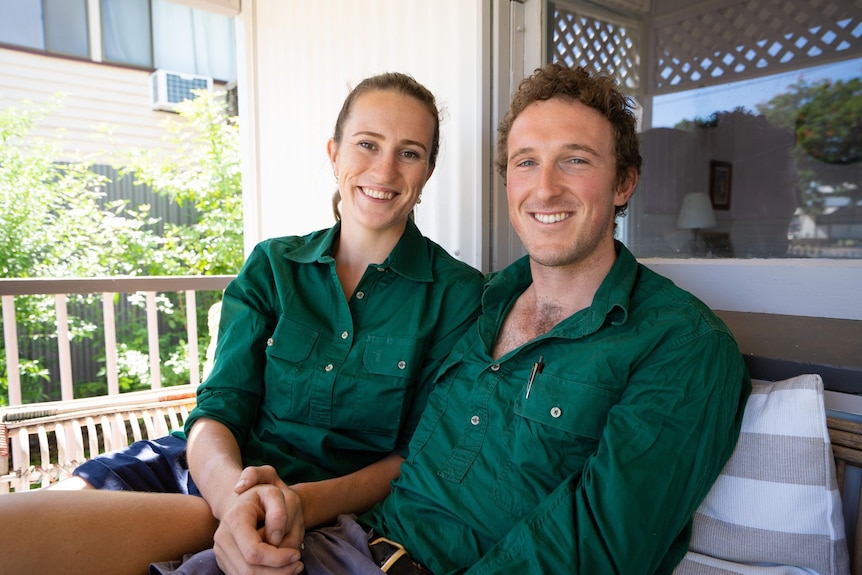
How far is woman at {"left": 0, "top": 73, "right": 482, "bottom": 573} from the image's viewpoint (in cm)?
147

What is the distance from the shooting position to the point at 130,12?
725 centimetres

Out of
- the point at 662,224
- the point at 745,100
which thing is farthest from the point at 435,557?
the point at 745,100

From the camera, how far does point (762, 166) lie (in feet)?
12.1

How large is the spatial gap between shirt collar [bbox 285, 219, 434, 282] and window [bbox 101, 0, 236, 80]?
703cm

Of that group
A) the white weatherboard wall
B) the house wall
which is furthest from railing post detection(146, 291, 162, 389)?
the house wall

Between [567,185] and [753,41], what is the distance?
8.25 feet

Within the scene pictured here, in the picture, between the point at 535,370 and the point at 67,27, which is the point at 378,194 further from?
→ the point at 67,27

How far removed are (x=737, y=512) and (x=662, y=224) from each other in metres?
1.61

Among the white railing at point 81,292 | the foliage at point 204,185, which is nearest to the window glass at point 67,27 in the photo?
the foliage at point 204,185

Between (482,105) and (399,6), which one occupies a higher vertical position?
(399,6)

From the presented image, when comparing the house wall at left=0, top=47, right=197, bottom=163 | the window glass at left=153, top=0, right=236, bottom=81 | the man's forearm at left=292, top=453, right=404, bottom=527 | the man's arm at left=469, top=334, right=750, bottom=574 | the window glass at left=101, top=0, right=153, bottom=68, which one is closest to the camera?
the man's arm at left=469, top=334, right=750, bottom=574

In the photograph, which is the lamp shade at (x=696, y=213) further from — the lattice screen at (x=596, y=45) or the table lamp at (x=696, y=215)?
the lattice screen at (x=596, y=45)

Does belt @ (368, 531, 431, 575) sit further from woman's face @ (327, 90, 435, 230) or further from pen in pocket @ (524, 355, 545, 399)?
woman's face @ (327, 90, 435, 230)

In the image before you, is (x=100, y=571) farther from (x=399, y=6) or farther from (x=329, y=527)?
(x=399, y=6)
